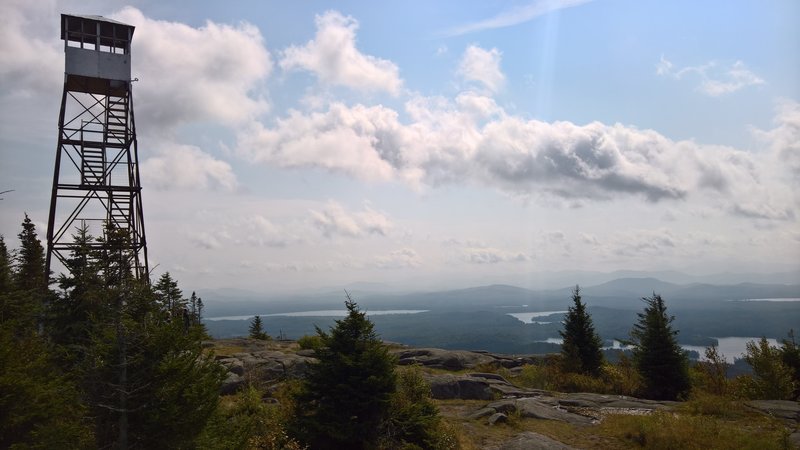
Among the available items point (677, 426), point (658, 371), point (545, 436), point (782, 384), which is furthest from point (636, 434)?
point (782, 384)

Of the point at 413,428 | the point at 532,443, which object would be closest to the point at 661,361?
the point at 532,443

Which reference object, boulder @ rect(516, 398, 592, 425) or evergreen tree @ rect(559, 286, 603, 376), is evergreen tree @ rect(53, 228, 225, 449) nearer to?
boulder @ rect(516, 398, 592, 425)

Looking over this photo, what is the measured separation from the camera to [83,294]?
18625mm

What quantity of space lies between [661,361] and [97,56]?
41.4 meters

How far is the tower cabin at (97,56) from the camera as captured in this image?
27.1 metres

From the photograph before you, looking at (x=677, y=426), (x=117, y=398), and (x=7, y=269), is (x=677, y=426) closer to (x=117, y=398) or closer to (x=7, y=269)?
(x=117, y=398)

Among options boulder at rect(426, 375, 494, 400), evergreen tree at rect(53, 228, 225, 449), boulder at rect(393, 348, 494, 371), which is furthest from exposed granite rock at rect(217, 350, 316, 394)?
evergreen tree at rect(53, 228, 225, 449)

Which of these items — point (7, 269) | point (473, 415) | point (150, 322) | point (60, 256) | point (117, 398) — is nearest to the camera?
point (117, 398)

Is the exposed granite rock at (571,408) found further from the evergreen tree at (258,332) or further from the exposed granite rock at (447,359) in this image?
the evergreen tree at (258,332)

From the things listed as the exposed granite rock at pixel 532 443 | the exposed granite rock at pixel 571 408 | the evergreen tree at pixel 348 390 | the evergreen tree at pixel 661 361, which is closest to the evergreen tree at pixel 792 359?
the evergreen tree at pixel 661 361

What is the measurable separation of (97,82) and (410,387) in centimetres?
2753

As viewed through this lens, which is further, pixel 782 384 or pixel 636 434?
pixel 782 384

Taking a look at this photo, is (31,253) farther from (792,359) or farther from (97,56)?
(792,359)

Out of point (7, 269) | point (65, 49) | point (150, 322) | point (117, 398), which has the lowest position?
point (117, 398)
